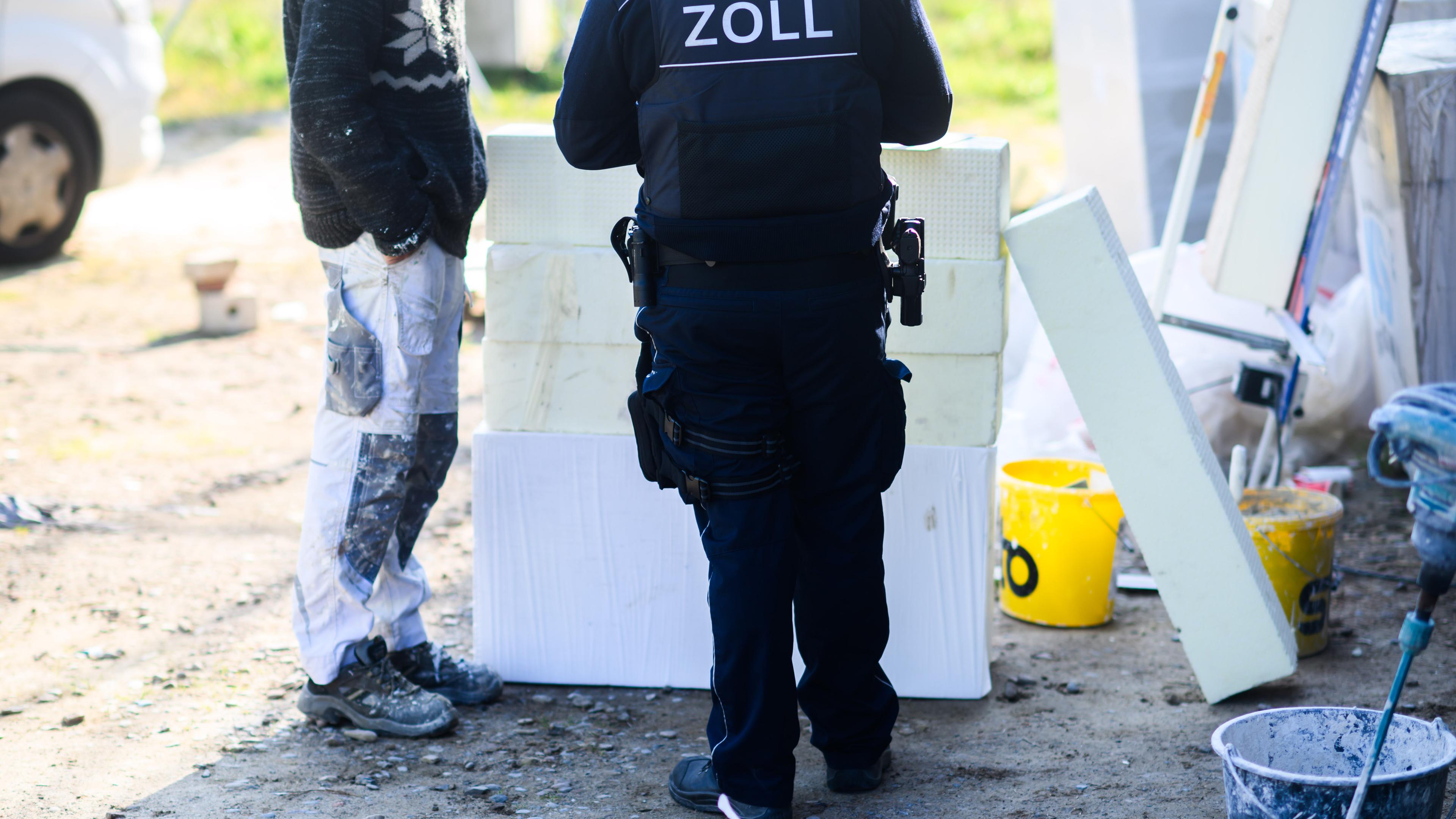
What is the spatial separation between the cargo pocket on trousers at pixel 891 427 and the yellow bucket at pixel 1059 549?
108cm

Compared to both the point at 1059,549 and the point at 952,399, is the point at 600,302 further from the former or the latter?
the point at 1059,549

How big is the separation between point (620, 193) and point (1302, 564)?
202cm

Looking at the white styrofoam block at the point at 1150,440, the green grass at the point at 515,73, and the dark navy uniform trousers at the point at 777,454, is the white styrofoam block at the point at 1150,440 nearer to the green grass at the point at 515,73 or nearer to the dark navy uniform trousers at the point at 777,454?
the dark navy uniform trousers at the point at 777,454

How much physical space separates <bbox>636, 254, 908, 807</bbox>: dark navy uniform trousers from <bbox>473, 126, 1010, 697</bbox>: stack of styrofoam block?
21.2 inches

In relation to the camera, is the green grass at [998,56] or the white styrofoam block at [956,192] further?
the green grass at [998,56]

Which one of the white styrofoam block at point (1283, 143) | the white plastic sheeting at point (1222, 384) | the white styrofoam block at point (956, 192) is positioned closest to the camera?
the white styrofoam block at point (956, 192)

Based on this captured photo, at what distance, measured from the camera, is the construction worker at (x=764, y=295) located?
8.56ft

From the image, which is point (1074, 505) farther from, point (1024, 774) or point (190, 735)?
point (190, 735)

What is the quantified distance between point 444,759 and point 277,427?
2.99 meters

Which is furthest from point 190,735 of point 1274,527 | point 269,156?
point 269,156

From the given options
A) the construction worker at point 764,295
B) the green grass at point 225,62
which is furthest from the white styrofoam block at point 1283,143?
the green grass at point 225,62

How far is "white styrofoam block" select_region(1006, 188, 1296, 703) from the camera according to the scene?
323 cm

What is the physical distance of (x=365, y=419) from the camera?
321cm

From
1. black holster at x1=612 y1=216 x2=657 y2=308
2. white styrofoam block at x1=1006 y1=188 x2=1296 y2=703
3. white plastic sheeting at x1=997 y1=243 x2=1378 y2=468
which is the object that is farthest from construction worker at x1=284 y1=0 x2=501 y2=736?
white plastic sheeting at x1=997 y1=243 x2=1378 y2=468
